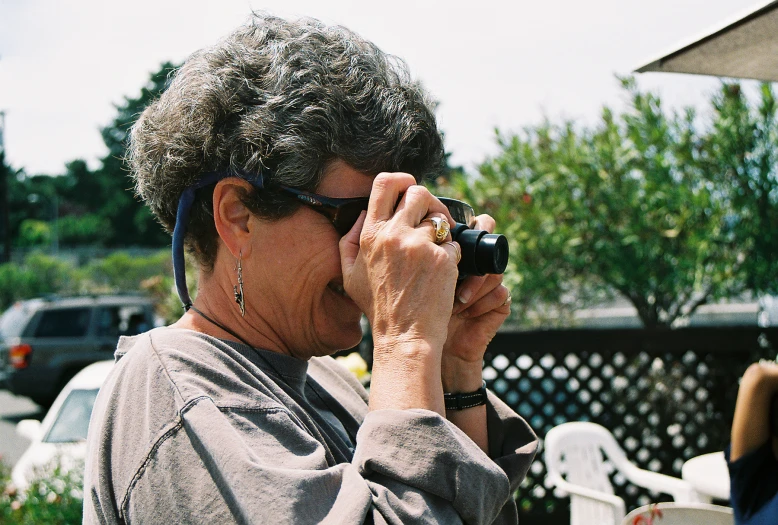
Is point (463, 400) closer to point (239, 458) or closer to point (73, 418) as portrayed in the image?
point (239, 458)

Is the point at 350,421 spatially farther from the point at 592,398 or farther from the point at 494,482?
the point at 592,398

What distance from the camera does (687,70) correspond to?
2910 mm

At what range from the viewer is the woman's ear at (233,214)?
3.89ft

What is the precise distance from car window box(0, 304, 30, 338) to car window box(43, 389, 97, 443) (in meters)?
6.08

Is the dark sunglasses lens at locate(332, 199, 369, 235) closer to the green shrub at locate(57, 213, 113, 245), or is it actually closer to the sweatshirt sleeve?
the sweatshirt sleeve

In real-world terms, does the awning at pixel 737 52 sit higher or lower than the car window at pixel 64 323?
higher

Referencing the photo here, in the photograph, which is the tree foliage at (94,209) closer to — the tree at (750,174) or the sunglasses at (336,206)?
the tree at (750,174)

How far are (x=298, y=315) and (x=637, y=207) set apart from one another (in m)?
4.72

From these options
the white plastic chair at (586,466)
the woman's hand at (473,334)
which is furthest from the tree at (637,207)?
the woman's hand at (473,334)

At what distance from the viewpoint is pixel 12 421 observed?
11.3 meters

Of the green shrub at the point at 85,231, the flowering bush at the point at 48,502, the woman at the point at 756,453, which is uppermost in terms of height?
the woman at the point at 756,453

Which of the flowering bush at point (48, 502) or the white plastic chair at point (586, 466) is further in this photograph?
the white plastic chair at point (586, 466)

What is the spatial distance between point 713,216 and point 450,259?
186 inches

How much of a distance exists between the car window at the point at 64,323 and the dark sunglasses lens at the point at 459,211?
36.1ft
